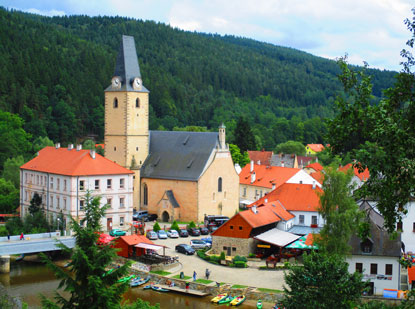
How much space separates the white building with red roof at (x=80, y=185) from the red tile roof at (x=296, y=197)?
13.1 metres

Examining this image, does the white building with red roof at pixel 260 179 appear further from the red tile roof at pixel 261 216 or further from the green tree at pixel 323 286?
the green tree at pixel 323 286

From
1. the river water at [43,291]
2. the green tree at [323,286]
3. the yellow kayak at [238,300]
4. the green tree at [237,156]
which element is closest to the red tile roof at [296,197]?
the yellow kayak at [238,300]

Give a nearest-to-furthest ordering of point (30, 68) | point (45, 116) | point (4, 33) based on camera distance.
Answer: point (45, 116) < point (30, 68) < point (4, 33)

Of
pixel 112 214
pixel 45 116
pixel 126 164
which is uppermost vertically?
pixel 45 116

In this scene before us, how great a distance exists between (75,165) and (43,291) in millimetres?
16779

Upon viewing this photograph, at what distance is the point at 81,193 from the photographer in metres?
52.2

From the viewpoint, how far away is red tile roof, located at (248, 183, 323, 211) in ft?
176

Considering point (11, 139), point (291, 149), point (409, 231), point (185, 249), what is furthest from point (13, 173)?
point (291, 149)

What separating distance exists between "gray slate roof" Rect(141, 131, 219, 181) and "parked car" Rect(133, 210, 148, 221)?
4017mm

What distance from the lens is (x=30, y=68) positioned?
390 ft

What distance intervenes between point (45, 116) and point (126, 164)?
170ft


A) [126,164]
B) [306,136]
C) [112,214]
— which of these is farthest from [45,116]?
[306,136]

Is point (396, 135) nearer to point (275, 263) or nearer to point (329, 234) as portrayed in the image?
point (329, 234)

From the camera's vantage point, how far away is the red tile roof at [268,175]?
71.8 meters
